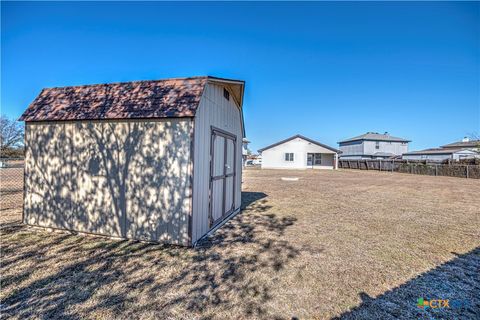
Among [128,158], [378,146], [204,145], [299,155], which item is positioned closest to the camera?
[128,158]

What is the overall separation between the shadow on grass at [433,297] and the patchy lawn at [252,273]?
0.5 inches

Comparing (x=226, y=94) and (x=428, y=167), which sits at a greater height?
(x=226, y=94)

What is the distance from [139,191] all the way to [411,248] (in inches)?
219

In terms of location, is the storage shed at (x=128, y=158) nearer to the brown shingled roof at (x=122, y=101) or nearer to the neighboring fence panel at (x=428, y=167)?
the brown shingled roof at (x=122, y=101)

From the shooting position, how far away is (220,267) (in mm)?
3680

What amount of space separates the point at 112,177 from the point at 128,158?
0.56 metres

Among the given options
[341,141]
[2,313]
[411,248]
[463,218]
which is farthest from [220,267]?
[341,141]

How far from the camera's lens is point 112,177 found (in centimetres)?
478

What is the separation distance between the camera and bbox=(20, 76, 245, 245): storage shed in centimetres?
445

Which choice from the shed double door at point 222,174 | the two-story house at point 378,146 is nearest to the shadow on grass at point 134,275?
the shed double door at point 222,174

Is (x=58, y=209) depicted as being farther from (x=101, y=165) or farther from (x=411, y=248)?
(x=411, y=248)

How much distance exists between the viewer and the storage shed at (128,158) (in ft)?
14.6

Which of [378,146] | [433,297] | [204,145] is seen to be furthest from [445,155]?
[204,145]

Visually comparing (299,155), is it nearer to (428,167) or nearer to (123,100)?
(428,167)
